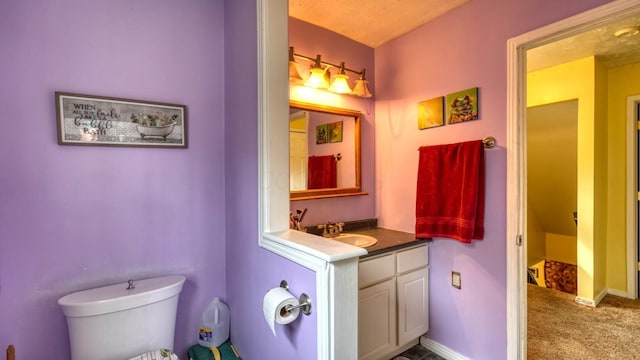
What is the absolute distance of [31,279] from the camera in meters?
1.27

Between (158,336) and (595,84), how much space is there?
4.01m

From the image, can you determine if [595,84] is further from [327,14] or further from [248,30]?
[248,30]

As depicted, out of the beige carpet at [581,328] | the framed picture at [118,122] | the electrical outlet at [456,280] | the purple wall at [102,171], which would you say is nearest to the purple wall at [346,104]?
the purple wall at [102,171]

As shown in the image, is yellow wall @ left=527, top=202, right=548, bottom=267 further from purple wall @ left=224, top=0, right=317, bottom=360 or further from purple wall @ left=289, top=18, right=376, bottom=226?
purple wall @ left=224, top=0, right=317, bottom=360

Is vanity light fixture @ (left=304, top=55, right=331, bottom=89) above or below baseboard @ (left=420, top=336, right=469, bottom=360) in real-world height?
above

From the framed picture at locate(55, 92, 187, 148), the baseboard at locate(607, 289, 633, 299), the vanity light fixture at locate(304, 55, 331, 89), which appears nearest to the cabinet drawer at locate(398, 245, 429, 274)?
the vanity light fixture at locate(304, 55, 331, 89)

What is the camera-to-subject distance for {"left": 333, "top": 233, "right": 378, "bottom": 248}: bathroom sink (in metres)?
1.96

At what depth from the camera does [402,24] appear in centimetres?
215

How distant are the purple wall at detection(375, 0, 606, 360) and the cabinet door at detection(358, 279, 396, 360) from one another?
44 cm

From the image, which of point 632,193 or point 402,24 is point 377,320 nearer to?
point 402,24

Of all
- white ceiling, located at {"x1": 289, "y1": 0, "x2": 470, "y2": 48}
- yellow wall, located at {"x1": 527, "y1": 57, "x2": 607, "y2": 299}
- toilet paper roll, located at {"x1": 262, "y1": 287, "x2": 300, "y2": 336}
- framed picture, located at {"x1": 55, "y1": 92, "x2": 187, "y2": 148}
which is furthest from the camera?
yellow wall, located at {"x1": 527, "y1": 57, "x2": 607, "y2": 299}

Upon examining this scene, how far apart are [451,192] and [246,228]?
1387mm

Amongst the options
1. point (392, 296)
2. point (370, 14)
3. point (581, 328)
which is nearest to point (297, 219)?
point (392, 296)

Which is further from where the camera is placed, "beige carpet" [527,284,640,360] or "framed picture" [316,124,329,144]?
"framed picture" [316,124,329,144]
